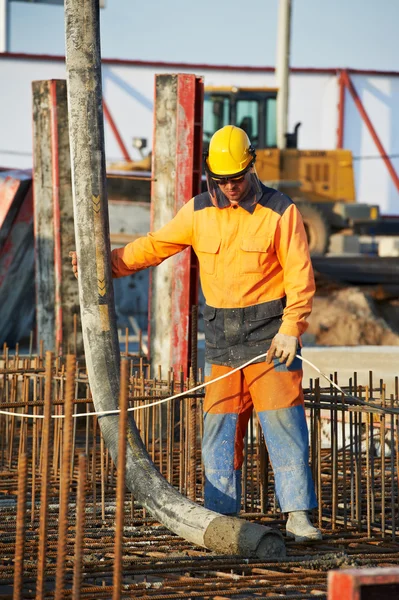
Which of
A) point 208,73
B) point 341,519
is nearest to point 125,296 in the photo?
point 341,519

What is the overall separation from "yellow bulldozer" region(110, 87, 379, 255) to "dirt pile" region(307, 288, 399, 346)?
253 inches

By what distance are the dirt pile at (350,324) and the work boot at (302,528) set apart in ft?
33.2

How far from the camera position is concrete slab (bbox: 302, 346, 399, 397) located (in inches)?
382

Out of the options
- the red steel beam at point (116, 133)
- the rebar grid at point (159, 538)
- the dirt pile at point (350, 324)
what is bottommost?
the rebar grid at point (159, 538)

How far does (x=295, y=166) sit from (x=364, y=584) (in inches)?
851

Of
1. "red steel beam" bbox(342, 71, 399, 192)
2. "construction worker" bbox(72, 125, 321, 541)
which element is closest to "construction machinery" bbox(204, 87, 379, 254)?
"red steel beam" bbox(342, 71, 399, 192)

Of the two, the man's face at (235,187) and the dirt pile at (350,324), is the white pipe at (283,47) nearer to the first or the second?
the dirt pile at (350,324)

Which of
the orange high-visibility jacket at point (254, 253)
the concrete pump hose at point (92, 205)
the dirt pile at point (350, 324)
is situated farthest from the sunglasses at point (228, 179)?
the dirt pile at point (350, 324)

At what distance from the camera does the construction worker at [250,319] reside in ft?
16.8

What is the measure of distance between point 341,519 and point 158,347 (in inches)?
123

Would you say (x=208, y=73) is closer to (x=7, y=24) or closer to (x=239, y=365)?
(x=7, y=24)

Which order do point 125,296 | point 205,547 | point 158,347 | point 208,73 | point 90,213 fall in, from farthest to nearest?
point 208,73 < point 125,296 < point 158,347 < point 90,213 < point 205,547

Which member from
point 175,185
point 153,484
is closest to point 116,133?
point 175,185

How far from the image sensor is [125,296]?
1448 centimetres
